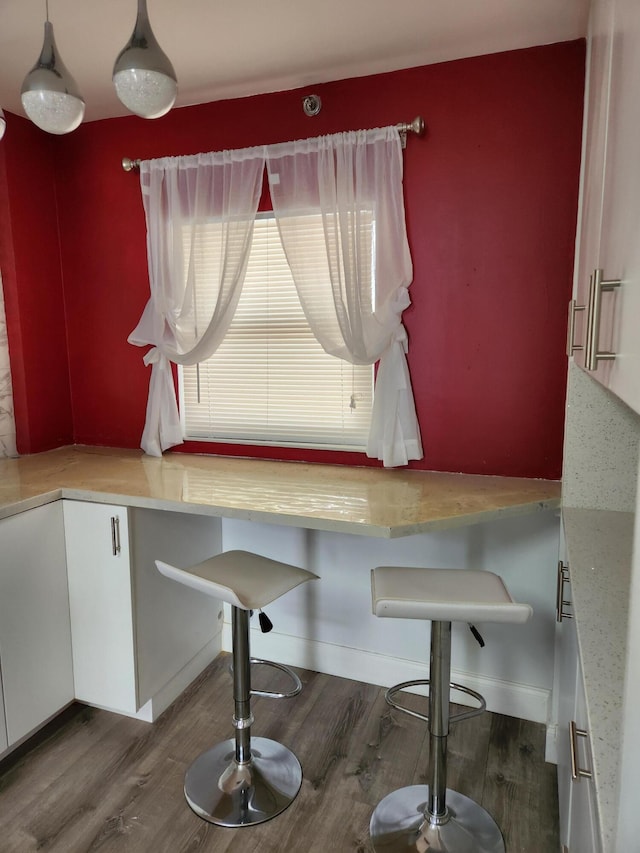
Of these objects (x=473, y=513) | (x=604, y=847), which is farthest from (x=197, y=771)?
(x=604, y=847)

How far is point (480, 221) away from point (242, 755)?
6.90ft

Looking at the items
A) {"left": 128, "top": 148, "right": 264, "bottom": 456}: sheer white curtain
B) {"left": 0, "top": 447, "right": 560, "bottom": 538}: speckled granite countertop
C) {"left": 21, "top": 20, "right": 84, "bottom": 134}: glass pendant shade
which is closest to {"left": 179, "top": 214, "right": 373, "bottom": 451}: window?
{"left": 128, "top": 148, "right": 264, "bottom": 456}: sheer white curtain

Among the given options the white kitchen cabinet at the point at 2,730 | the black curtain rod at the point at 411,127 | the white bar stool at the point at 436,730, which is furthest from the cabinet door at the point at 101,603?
the black curtain rod at the point at 411,127

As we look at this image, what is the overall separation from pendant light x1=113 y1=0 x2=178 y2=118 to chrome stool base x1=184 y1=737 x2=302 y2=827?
2.03 metres

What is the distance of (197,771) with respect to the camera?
1977 millimetres

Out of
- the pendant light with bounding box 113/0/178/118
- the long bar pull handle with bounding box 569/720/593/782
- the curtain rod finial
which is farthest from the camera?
the curtain rod finial

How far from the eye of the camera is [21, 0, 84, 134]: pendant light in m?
1.39

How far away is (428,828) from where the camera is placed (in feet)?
5.64

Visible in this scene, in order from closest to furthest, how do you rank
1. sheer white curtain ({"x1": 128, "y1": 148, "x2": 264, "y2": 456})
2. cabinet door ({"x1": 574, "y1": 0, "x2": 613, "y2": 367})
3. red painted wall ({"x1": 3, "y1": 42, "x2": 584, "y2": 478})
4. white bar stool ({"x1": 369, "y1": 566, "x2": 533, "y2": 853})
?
cabinet door ({"x1": 574, "y1": 0, "x2": 613, "y2": 367}) → white bar stool ({"x1": 369, "y1": 566, "x2": 533, "y2": 853}) → red painted wall ({"x1": 3, "y1": 42, "x2": 584, "y2": 478}) → sheer white curtain ({"x1": 128, "y1": 148, "x2": 264, "y2": 456})

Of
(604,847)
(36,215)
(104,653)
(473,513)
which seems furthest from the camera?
(36,215)

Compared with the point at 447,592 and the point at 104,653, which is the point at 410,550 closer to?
the point at 447,592

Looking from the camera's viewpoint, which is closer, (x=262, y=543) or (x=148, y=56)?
(x=148, y=56)

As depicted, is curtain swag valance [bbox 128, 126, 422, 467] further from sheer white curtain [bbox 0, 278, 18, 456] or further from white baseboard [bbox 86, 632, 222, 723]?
white baseboard [bbox 86, 632, 222, 723]

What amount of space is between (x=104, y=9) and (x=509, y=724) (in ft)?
9.50
